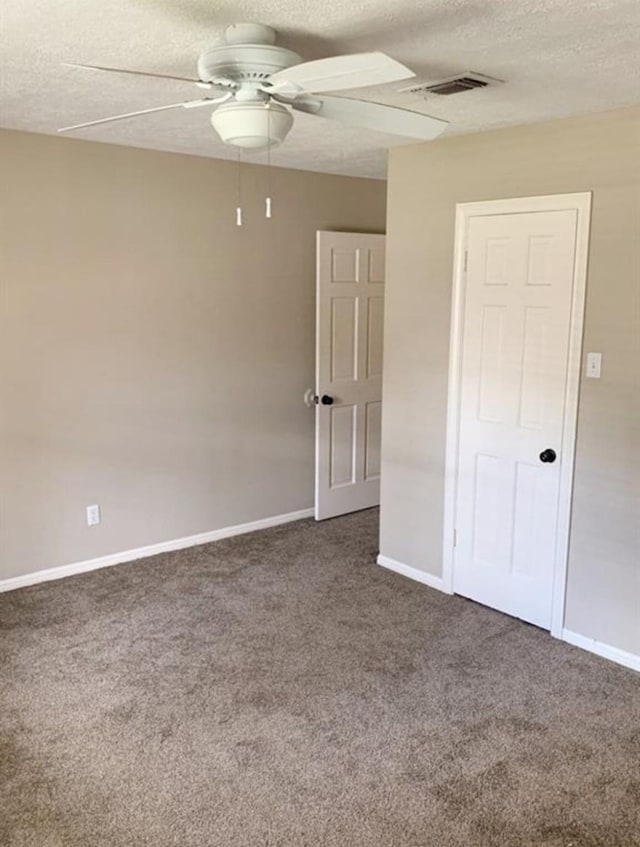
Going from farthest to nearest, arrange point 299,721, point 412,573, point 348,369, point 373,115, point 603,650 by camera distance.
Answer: point 348,369 → point 412,573 → point 603,650 → point 299,721 → point 373,115

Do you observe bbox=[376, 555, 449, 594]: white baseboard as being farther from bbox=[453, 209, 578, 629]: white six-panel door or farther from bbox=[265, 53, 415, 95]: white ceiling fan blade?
bbox=[265, 53, 415, 95]: white ceiling fan blade

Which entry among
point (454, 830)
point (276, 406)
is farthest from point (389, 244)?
point (454, 830)

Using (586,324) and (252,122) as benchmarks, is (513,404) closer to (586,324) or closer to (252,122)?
(586,324)

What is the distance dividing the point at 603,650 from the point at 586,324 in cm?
147

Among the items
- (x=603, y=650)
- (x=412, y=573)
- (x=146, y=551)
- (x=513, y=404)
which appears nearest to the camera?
(x=603, y=650)

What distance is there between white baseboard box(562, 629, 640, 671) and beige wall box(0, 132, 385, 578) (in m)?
2.24

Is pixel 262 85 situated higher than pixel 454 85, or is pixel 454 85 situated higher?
pixel 454 85

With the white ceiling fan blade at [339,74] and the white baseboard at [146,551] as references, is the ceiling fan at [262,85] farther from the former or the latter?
the white baseboard at [146,551]

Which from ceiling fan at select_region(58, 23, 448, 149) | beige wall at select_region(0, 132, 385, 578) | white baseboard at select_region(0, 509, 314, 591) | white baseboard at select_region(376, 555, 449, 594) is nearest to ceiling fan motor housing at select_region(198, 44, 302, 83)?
ceiling fan at select_region(58, 23, 448, 149)

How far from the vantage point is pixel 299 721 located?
9.34 ft

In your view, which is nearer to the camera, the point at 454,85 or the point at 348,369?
the point at 454,85

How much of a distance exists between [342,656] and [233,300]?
2.32 metres

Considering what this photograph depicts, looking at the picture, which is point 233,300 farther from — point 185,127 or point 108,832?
point 108,832

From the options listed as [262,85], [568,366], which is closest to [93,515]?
[568,366]
